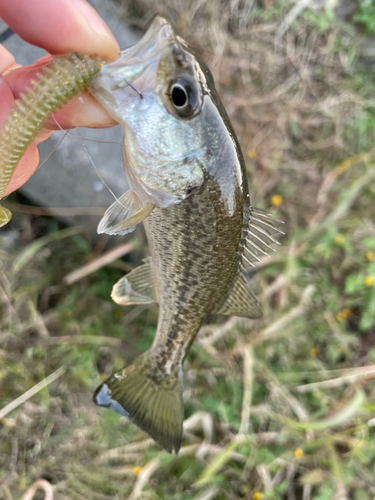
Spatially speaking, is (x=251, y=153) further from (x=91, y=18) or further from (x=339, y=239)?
(x=91, y=18)

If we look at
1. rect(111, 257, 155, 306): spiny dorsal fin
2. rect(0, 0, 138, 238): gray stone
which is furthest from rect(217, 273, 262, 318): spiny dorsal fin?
rect(0, 0, 138, 238): gray stone

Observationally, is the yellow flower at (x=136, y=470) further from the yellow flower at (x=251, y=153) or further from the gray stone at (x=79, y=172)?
the yellow flower at (x=251, y=153)

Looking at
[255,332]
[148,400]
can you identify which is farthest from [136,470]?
[255,332]

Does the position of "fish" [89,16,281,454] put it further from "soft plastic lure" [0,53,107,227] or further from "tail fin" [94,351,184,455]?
"soft plastic lure" [0,53,107,227]

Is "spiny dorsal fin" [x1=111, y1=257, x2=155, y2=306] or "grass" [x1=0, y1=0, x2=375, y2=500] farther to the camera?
"grass" [x1=0, y1=0, x2=375, y2=500]

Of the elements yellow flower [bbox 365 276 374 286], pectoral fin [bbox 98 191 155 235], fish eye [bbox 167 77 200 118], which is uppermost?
fish eye [bbox 167 77 200 118]
